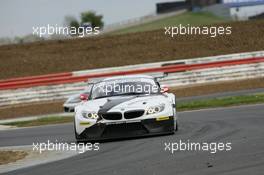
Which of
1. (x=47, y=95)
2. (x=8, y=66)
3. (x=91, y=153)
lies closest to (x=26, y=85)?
(x=47, y=95)

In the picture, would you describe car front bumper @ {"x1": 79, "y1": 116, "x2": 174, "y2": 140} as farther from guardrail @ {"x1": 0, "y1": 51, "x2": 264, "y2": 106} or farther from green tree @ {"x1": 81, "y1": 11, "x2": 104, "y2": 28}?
green tree @ {"x1": 81, "y1": 11, "x2": 104, "y2": 28}

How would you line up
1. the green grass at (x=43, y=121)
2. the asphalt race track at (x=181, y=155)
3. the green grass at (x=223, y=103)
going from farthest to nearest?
the green grass at (x=43, y=121) → the green grass at (x=223, y=103) → the asphalt race track at (x=181, y=155)

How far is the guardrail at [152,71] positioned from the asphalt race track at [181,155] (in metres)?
15.0

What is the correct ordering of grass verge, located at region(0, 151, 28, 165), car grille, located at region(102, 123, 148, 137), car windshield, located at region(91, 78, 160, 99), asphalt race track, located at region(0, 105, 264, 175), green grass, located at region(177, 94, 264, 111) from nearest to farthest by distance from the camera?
asphalt race track, located at region(0, 105, 264, 175), grass verge, located at region(0, 151, 28, 165), car grille, located at region(102, 123, 148, 137), car windshield, located at region(91, 78, 160, 99), green grass, located at region(177, 94, 264, 111)

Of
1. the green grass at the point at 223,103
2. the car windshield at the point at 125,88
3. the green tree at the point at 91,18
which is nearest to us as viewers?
the car windshield at the point at 125,88

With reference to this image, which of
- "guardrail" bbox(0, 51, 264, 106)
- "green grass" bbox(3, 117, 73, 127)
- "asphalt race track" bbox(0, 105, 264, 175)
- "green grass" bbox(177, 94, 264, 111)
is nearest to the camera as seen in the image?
"asphalt race track" bbox(0, 105, 264, 175)

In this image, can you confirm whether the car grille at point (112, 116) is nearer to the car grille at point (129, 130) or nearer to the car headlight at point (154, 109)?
the car grille at point (129, 130)

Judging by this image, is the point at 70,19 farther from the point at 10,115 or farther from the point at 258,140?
the point at 258,140

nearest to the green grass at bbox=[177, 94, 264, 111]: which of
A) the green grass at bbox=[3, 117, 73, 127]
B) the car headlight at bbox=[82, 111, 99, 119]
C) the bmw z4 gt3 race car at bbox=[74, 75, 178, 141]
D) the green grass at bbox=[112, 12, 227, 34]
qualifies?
the green grass at bbox=[3, 117, 73, 127]

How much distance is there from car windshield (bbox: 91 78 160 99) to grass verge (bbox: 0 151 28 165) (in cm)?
196

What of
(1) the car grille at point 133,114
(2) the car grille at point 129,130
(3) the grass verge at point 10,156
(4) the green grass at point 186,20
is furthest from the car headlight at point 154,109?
(4) the green grass at point 186,20

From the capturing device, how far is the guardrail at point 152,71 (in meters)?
31.8

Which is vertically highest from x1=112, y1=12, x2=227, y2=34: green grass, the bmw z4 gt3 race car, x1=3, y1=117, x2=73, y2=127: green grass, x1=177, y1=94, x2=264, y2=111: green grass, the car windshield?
x1=112, y1=12, x2=227, y2=34: green grass

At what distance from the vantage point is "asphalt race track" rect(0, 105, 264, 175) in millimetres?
9305
